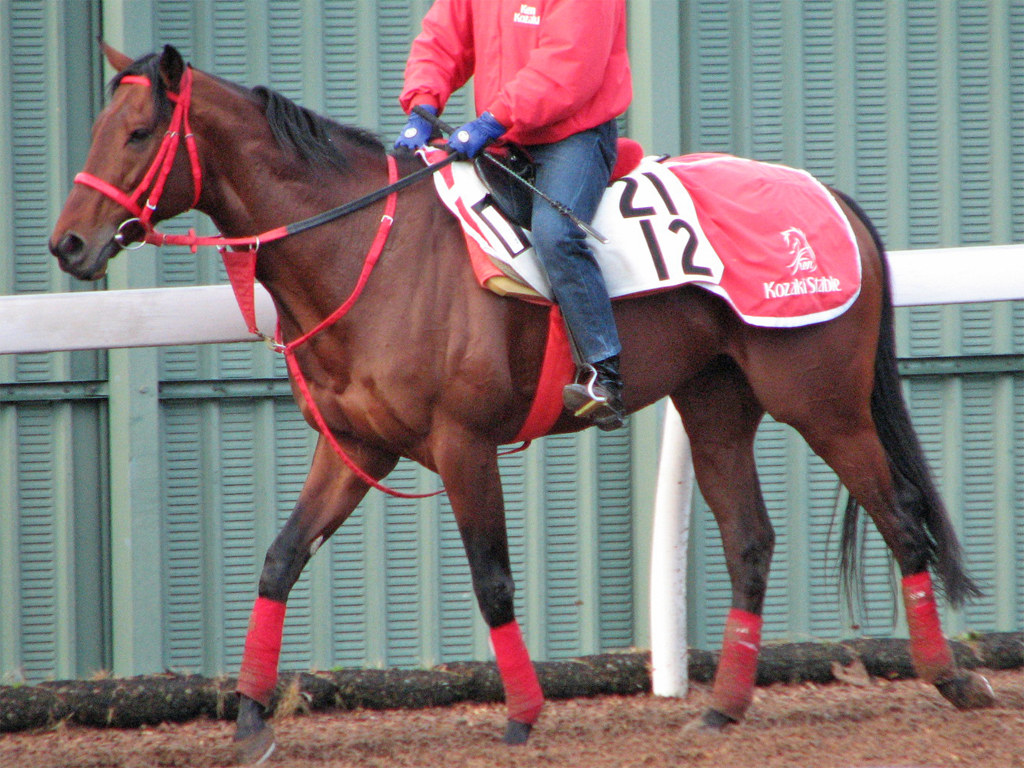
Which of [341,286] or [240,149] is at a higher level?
[240,149]

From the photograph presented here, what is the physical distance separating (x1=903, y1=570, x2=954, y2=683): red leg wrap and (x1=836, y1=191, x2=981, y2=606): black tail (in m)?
0.14

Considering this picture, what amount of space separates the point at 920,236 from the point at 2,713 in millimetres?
4638

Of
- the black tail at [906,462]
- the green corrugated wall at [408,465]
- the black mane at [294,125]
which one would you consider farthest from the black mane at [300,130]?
the black tail at [906,462]

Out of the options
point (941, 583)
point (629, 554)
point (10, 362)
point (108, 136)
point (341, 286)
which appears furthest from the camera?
point (629, 554)

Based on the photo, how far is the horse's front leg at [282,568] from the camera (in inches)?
147

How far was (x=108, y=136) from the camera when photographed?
3404 millimetres

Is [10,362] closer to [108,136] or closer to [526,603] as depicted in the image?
[108,136]

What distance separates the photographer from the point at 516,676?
3.78 meters

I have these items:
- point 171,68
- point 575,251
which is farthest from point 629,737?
point 171,68

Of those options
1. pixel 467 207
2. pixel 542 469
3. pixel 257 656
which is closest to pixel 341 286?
pixel 467 207

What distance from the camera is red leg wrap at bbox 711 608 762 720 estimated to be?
13.2ft

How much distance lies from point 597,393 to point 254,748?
62.2 inches

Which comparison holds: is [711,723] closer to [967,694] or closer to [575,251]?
[967,694]

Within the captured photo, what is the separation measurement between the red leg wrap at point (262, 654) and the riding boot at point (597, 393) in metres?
1.20
